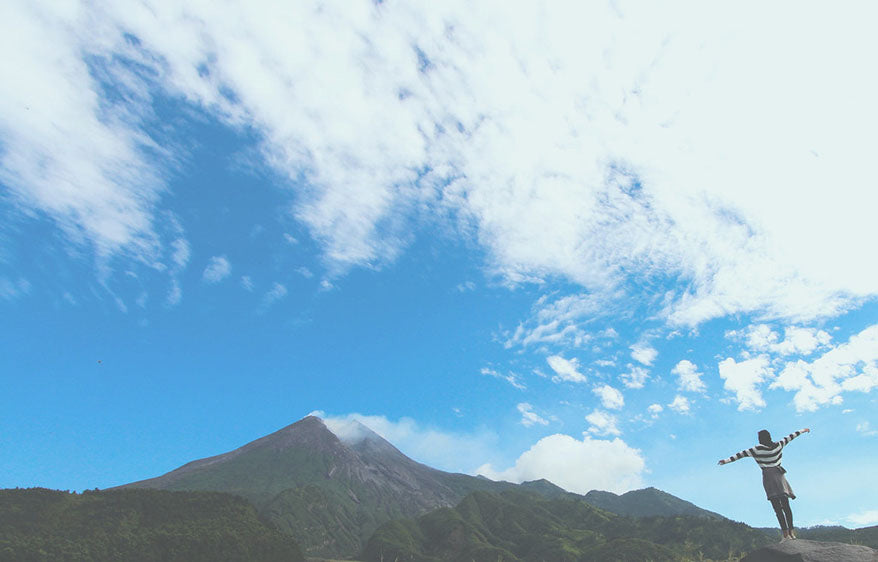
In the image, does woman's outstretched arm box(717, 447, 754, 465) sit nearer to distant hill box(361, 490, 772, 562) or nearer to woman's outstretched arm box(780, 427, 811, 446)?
woman's outstretched arm box(780, 427, 811, 446)

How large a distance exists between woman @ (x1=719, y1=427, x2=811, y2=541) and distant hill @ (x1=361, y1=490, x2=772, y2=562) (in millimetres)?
105248

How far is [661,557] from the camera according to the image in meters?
106

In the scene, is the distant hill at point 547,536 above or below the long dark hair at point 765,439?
above

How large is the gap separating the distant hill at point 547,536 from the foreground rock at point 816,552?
10610 cm

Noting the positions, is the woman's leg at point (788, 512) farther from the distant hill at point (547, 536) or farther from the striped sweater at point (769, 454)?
the distant hill at point (547, 536)

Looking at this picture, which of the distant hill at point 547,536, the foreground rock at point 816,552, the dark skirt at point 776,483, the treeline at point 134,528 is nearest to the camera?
the foreground rock at point 816,552

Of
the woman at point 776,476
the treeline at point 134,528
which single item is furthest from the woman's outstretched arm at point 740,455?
the treeline at point 134,528

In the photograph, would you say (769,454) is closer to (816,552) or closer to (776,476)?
(776,476)

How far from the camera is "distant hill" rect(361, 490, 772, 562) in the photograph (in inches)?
4992

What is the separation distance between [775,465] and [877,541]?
12611 centimetres

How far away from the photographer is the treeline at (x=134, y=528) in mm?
70206

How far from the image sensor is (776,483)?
50.2ft

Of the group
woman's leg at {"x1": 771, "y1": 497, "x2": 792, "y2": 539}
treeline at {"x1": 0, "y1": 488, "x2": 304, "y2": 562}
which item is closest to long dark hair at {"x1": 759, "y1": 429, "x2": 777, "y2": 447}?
woman's leg at {"x1": 771, "y1": 497, "x2": 792, "y2": 539}

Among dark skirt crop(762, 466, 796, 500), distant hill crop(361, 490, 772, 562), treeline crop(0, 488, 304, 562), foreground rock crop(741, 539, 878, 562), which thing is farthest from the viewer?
distant hill crop(361, 490, 772, 562)
